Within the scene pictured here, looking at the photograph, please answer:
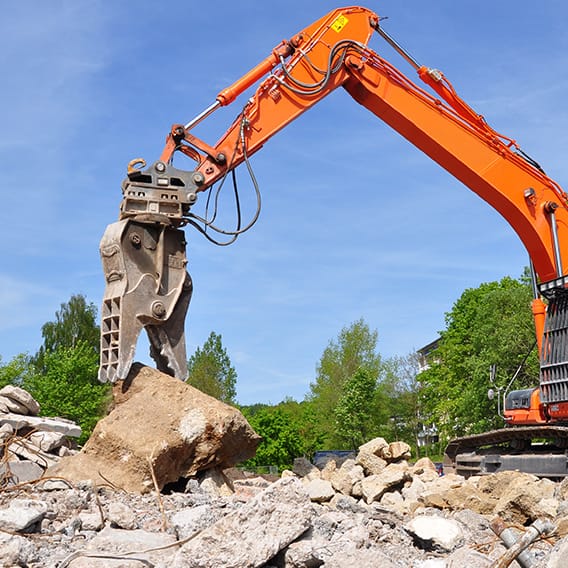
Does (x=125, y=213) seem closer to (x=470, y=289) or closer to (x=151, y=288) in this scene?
(x=151, y=288)

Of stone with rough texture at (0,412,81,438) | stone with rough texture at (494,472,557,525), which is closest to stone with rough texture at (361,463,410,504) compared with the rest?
stone with rough texture at (494,472,557,525)

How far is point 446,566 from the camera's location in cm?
439

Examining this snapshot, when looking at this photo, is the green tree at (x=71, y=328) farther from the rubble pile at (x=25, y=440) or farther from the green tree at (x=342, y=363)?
the rubble pile at (x=25, y=440)

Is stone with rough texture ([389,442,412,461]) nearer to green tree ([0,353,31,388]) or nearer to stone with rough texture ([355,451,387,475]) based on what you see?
stone with rough texture ([355,451,387,475])

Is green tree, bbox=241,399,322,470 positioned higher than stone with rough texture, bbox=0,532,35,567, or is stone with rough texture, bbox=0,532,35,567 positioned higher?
green tree, bbox=241,399,322,470

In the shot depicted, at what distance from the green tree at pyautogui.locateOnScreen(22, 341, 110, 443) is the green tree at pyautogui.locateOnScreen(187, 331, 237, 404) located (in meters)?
4.38

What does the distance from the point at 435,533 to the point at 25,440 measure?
554 centimetres

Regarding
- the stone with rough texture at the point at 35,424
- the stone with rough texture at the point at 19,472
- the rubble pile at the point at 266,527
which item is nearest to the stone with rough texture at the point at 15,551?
the rubble pile at the point at 266,527

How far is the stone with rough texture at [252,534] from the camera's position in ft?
13.5

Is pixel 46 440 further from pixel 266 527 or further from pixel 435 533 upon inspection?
pixel 266 527

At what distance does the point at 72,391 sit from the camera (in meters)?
31.3

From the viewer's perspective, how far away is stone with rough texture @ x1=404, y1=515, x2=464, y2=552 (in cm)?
542

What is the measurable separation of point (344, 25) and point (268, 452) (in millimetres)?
19978

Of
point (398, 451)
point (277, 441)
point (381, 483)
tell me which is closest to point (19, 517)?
point (381, 483)
